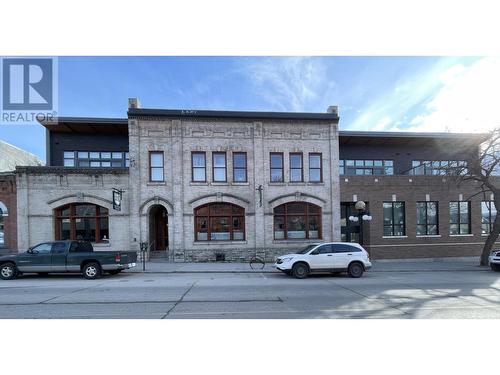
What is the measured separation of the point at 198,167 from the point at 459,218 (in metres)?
18.9

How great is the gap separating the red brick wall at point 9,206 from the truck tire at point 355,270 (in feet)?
62.9

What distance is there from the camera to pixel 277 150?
1725 cm

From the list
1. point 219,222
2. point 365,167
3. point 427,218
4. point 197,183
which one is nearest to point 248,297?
point 219,222

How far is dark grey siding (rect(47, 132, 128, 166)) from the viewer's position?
19.0m

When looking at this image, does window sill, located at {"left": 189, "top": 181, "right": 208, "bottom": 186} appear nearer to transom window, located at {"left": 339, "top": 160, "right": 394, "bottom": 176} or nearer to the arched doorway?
the arched doorway

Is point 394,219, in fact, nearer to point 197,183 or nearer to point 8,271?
point 197,183

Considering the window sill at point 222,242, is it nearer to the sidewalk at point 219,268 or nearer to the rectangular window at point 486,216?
the sidewalk at point 219,268

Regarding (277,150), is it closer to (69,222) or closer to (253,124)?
(253,124)

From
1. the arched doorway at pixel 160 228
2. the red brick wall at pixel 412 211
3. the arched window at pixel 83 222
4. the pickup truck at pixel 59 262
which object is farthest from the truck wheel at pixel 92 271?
the red brick wall at pixel 412 211

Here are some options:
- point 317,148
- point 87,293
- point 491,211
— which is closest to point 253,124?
point 317,148

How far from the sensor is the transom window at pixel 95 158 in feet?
63.0

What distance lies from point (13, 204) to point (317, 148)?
19.6 metres

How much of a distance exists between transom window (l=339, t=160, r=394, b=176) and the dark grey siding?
17702 mm

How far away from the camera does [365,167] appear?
2162 cm
